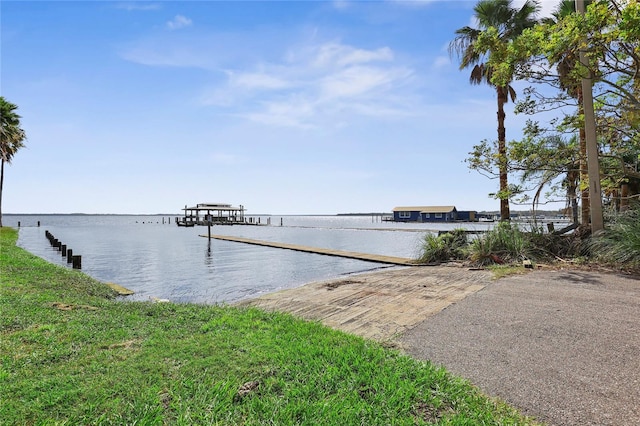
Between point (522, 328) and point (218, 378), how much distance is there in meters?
3.36

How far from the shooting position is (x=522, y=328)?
155 inches

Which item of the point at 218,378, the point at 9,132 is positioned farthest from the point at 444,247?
the point at 9,132

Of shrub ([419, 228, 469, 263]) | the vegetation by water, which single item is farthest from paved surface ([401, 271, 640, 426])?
shrub ([419, 228, 469, 263])

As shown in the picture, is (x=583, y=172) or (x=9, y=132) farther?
(x=9, y=132)

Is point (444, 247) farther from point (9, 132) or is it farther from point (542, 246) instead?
point (9, 132)

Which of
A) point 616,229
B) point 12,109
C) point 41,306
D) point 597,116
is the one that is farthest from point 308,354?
point 12,109

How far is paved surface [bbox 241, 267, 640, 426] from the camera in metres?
2.51

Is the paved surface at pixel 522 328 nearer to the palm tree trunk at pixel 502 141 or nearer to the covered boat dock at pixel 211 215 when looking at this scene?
the palm tree trunk at pixel 502 141

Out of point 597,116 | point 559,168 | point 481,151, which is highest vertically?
point 597,116

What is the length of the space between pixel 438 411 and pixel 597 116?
37.2 feet

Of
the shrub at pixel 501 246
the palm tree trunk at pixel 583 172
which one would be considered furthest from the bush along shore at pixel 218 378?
the palm tree trunk at pixel 583 172

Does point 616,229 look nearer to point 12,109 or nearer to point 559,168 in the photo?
point 559,168

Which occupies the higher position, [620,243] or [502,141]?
[502,141]

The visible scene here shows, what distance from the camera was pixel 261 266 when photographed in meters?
12.8
